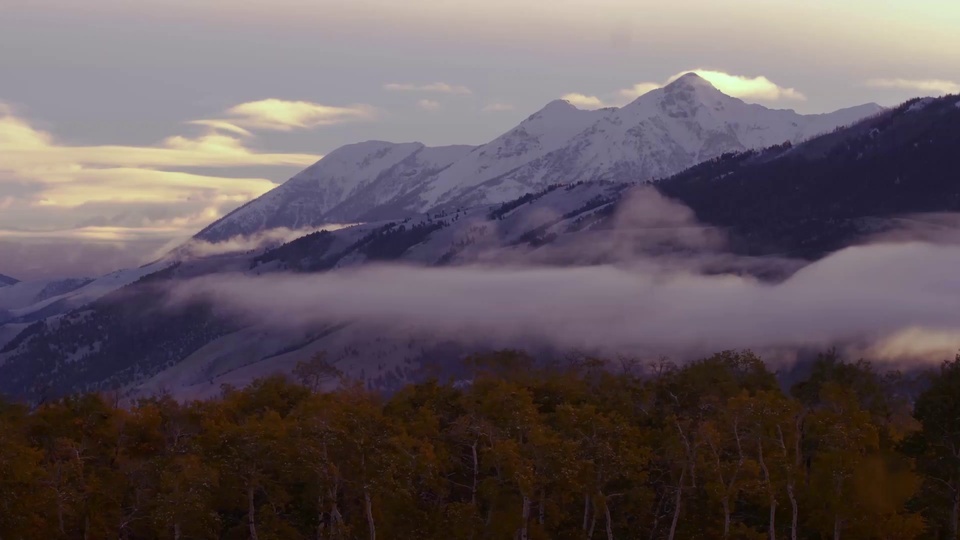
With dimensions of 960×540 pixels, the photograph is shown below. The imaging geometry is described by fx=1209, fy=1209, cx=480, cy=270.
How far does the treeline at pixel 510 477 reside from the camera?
100938 millimetres

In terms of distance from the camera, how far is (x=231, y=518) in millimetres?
106688

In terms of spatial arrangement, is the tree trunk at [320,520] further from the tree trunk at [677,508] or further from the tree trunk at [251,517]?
the tree trunk at [677,508]

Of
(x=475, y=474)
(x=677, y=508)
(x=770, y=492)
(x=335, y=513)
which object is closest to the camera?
(x=335, y=513)

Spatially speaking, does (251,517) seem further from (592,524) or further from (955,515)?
(955,515)

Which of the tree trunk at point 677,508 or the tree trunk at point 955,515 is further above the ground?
the tree trunk at point 677,508

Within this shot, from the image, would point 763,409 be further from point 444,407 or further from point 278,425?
point 278,425

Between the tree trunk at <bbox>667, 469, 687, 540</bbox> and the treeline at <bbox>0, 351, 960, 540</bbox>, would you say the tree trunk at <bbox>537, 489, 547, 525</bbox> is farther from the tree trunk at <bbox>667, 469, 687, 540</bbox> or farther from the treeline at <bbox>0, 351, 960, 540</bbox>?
the tree trunk at <bbox>667, 469, 687, 540</bbox>

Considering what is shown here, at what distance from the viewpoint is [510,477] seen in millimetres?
103562

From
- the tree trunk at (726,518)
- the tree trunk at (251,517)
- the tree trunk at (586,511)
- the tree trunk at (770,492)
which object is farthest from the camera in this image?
the tree trunk at (586,511)

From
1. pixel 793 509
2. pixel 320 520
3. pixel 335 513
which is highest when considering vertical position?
pixel 335 513

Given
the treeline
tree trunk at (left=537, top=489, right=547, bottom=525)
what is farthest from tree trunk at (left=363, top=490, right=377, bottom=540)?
tree trunk at (left=537, top=489, right=547, bottom=525)

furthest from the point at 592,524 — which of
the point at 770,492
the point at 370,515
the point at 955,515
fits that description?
the point at 955,515

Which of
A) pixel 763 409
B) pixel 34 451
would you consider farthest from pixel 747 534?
pixel 34 451

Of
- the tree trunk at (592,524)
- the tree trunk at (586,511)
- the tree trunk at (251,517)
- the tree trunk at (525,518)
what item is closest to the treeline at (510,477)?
the tree trunk at (525,518)
